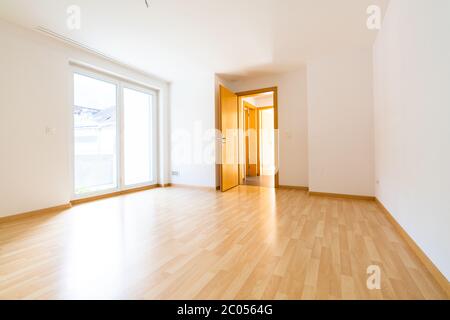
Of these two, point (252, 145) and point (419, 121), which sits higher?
point (252, 145)

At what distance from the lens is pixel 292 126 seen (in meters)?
4.36

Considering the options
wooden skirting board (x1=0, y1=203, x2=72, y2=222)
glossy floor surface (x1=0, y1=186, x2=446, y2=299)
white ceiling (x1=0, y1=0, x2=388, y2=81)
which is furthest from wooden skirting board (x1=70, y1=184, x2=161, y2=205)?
white ceiling (x1=0, y1=0, x2=388, y2=81)

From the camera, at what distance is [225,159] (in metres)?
4.40

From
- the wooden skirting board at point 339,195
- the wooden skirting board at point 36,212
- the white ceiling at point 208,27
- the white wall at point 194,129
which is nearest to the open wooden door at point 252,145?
the white wall at point 194,129

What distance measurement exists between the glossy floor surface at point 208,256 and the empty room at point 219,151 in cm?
2

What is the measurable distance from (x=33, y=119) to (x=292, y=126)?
439 centimetres

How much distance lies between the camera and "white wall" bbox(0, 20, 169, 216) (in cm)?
248

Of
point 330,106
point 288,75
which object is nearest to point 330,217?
point 330,106

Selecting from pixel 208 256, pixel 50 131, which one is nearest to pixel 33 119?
pixel 50 131

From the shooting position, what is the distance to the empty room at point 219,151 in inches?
50.4

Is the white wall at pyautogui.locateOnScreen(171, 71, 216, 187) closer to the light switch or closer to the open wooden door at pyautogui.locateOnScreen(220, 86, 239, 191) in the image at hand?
the open wooden door at pyautogui.locateOnScreen(220, 86, 239, 191)

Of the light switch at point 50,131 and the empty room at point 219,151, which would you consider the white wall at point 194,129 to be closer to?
the empty room at point 219,151

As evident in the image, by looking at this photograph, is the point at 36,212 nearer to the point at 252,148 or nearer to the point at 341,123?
the point at 341,123

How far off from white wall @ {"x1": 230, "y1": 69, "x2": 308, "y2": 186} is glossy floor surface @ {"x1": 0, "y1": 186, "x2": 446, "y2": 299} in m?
1.57
